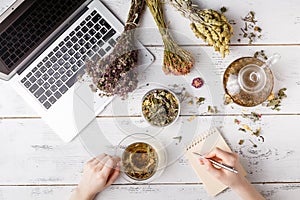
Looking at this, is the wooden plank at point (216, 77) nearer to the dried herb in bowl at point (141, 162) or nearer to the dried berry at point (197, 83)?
the dried berry at point (197, 83)

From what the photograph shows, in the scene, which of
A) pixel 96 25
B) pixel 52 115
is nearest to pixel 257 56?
pixel 96 25

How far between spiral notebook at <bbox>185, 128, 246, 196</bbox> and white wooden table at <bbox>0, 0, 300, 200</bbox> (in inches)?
0.8

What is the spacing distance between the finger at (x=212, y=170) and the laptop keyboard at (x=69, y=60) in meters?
0.43

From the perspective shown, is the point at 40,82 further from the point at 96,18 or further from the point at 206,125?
the point at 206,125

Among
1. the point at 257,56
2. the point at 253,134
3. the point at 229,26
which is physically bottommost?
the point at 253,134

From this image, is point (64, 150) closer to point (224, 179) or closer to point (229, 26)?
point (224, 179)

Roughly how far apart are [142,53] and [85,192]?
1.45 feet

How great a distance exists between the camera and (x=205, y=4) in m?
1.45

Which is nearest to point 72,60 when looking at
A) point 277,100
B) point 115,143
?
point 115,143

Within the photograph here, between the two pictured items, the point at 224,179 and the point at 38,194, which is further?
the point at 38,194

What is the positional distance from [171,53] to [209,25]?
0.14 meters

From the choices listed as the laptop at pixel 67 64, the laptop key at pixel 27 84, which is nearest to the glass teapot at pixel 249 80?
the laptop at pixel 67 64

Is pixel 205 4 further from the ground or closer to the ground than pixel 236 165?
further from the ground

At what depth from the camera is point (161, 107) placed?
1427mm
